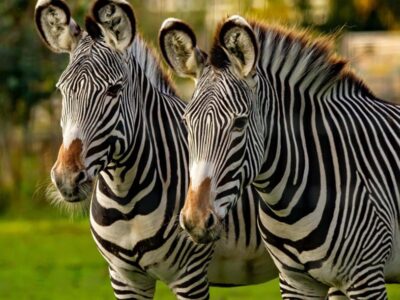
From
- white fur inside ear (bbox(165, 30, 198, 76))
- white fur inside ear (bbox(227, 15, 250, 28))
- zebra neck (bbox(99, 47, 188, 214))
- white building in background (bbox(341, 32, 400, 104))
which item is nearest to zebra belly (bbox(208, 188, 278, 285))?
zebra neck (bbox(99, 47, 188, 214))

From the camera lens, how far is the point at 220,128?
7.18m

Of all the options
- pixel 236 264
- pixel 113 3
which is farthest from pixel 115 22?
pixel 236 264

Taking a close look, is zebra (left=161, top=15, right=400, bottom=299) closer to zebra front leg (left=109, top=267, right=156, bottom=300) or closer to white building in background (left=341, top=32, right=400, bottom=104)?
zebra front leg (left=109, top=267, right=156, bottom=300)

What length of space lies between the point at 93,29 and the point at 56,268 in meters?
8.08

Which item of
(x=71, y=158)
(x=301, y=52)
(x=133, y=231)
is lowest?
(x=133, y=231)

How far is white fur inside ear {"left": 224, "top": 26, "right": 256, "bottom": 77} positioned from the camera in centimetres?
727

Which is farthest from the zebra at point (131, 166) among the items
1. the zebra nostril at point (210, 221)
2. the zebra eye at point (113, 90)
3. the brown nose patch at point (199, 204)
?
the zebra nostril at point (210, 221)

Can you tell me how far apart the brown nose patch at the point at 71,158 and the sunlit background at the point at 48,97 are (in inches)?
281

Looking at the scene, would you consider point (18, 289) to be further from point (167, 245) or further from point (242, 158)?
point (242, 158)

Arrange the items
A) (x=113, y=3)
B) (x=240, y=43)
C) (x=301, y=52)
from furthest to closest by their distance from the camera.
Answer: (x=113, y=3) < (x=301, y=52) < (x=240, y=43)

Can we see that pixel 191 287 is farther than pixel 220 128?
Yes

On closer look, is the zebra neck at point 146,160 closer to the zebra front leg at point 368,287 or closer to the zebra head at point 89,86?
the zebra head at point 89,86

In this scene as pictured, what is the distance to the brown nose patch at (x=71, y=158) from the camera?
303 inches

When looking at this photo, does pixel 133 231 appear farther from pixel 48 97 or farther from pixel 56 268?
pixel 48 97
